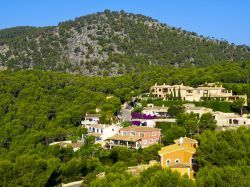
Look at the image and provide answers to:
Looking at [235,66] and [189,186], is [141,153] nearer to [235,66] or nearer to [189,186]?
[189,186]

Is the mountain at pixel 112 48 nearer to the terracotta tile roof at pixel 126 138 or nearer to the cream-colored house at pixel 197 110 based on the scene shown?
the cream-colored house at pixel 197 110

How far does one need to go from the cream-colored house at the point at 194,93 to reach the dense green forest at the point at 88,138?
1.21 meters

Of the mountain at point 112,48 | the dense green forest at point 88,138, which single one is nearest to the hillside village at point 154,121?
the dense green forest at point 88,138

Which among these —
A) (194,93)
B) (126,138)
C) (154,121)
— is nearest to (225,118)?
(154,121)

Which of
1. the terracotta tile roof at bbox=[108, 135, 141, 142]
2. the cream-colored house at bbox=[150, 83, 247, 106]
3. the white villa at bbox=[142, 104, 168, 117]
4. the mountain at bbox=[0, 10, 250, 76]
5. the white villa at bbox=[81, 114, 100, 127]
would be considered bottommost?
the terracotta tile roof at bbox=[108, 135, 141, 142]

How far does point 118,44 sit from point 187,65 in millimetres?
24087

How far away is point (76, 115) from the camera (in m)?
49.4

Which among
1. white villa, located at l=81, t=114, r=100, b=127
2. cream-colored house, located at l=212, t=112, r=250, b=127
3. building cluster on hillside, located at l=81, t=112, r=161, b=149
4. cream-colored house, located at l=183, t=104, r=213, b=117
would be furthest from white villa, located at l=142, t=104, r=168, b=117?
cream-colored house, located at l=212, t=112, r=250, b=127

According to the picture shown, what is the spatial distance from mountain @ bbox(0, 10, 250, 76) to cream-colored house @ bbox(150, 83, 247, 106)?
2977cm

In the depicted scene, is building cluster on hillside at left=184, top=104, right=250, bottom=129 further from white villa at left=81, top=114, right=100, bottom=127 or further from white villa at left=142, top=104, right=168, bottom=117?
white villa at left=81, top=114, right=100, bottom=127

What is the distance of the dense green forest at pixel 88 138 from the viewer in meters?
19.2

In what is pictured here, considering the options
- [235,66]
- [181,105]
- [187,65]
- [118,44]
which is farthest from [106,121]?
[118,44]

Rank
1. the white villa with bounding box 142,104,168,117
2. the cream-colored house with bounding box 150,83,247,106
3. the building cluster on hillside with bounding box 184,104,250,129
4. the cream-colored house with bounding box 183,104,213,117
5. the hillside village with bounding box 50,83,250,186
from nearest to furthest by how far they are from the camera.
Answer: the hillside village with bounding box 50,83,250,186
the building cluster on hillside with bounding box 184,104,250,129
the cream-colored house with bounding box 183,104,213,117
the white villa with bounding box 142,104,168,117
the cream-colored house with bounding box 150,83,247,106

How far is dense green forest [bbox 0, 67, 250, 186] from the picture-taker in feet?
62.8
